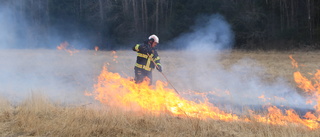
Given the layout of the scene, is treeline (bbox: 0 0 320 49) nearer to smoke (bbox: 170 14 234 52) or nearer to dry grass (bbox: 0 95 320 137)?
smoke (bbox: 170 14 234 52)

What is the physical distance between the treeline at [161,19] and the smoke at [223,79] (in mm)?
5195

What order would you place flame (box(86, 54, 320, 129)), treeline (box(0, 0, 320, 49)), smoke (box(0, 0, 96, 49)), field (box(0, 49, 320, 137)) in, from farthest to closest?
smoke (box(0, 0, 96, 49)), treeline (box(0, 0, 320, 49)), flame (box(86, 54, 320, 129)), field (box(0, 49, 320, 137))

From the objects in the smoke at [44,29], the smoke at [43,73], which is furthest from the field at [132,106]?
the smoke at [44,29]

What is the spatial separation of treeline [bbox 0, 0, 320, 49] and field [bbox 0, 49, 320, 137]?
586cm

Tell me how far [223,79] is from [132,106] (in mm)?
6279

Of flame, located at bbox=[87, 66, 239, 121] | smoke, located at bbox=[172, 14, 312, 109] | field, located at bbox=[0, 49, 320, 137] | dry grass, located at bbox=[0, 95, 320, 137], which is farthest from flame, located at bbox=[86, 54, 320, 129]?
smoke, located at bbox=[172, 14, 312, 109]

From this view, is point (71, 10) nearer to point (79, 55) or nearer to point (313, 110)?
point (79, 55)

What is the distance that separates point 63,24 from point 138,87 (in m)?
24.0

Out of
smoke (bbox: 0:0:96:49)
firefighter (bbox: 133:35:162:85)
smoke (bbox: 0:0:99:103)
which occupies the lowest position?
smoke (bbox: 0:0:99:103)

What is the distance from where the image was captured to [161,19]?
3000 centimetres

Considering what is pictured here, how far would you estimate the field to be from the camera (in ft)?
17.3

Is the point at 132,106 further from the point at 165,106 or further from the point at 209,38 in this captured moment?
the point at 209,38

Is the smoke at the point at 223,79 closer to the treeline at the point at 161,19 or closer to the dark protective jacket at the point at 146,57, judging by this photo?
the dark protective jacket at the point at 146,57

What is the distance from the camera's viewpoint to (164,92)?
7.70 m
